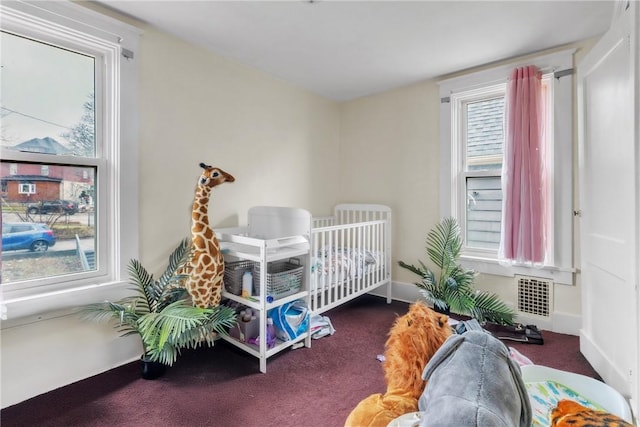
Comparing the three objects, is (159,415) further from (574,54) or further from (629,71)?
(574,54)

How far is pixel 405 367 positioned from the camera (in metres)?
1.06

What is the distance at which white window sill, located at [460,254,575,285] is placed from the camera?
7.50 feet

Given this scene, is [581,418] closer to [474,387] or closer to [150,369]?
[474,387]

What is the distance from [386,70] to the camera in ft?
8.64

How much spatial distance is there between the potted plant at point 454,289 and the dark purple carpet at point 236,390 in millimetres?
260

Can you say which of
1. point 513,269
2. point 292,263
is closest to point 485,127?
point 513,269

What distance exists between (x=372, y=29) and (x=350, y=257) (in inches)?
66.2

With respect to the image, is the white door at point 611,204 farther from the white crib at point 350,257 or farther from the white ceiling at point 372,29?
the white crib at point 350,257

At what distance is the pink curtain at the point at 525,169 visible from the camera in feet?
7.50

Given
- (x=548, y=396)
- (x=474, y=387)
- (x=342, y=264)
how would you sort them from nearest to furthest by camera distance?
(x=474, y=387) → (x=548, y=396) → (x=342, y=264)

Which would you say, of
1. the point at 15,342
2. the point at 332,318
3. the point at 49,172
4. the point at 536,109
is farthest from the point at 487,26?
the point at 15,342

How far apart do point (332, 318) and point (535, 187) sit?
193 cm

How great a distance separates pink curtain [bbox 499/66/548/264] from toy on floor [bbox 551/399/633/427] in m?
1.70

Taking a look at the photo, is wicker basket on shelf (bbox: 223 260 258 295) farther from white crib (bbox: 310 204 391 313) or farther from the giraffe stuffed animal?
white crib (bbox: 310 204 391 313)
